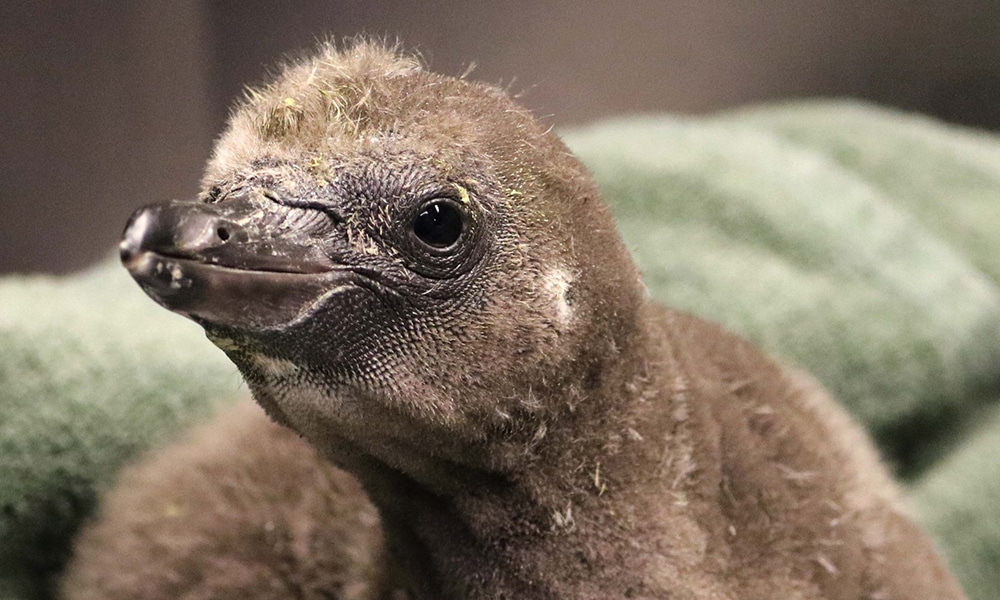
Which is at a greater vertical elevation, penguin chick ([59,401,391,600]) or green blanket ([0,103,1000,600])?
green blanket ([0,103,1000,600])

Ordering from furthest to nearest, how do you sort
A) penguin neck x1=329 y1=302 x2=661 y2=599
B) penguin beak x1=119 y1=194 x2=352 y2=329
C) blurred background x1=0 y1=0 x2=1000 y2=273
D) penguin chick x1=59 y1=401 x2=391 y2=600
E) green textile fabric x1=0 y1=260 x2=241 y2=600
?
blurred background x1=0 y1=0 x2=1000 y2=273 → green textile fabric x1=0 y1=260 x2=241 y2=600 → penguin chick x1=59 y1=401 x2=391 y2=600 → penguin neck x1=329 y1=302 x2=661 y2=599 → penguin beak x1=119 y1=194 x2=352 y2=329

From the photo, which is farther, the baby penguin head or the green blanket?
the green blanket

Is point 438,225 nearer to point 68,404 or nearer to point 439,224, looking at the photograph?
point 439,224

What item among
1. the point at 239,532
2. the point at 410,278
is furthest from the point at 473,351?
the point at 239,532

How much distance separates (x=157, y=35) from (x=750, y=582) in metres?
1.43

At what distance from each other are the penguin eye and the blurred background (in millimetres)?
585

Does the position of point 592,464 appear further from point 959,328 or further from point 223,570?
point 959,328

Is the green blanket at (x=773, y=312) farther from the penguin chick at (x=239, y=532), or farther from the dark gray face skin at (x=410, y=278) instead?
the dark gray face skin at (x=410, y=278)

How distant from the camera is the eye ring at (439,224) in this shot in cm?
64

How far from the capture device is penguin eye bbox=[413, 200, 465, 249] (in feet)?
2.10

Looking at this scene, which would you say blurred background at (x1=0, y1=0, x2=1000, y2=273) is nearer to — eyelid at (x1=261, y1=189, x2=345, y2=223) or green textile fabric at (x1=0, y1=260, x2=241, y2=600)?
green textile fabric at (x1=0, y1=260, x2=241, y2=600)

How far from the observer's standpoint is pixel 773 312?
5.34ft

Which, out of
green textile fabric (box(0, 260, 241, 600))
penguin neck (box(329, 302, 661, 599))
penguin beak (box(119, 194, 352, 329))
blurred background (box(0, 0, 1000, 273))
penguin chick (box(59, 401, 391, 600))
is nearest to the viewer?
penguin beak (box(119, 194, 352, 329))

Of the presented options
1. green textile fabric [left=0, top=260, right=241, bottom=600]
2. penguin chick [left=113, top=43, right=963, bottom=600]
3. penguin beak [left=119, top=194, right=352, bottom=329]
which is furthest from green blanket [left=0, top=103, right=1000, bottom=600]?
penguin beak [left=119, top=194, right=352, bottom=329]
